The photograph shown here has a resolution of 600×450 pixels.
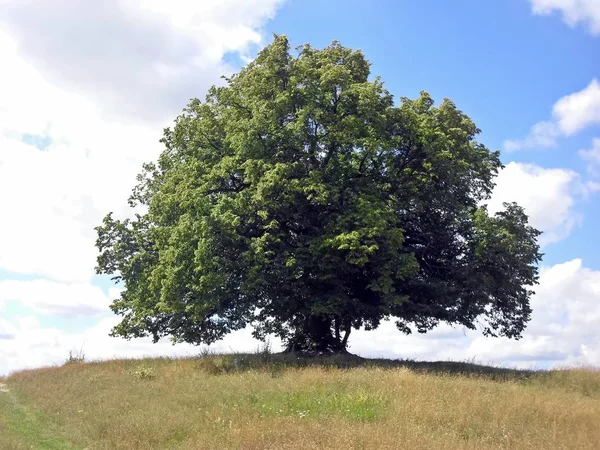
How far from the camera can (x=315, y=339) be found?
98.4 feet

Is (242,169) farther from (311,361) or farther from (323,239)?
(311,361)

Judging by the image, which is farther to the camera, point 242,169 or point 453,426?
point 242,169

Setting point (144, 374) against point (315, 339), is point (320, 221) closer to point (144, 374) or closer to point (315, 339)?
point (315, 339)

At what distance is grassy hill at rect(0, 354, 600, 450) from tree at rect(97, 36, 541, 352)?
4.26 meters

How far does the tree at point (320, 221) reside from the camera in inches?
988

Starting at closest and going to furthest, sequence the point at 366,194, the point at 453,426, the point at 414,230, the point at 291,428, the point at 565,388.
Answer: the point at 291,428, the point at 453,426, the point at 565,388, the point at 366,194, the point at 414,230

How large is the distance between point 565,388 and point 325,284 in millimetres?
10838

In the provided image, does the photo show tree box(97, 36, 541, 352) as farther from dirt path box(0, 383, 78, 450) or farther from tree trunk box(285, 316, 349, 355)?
dirt path box(0, 383, 78, 450)

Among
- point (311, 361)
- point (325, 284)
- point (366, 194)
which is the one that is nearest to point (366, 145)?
point (366, 194)

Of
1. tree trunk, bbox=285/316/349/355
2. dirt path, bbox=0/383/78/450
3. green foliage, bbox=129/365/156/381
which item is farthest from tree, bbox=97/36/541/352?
dirt path, bbox=0/383/78/450

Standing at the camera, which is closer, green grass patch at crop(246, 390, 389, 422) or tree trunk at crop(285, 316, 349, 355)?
green grass patch at crop(246, 390, 389, 422)

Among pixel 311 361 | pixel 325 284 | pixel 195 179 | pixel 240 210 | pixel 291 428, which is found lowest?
pixel 291 428

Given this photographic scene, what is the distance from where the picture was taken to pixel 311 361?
25562 mm

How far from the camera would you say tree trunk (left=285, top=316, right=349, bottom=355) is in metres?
29.8
